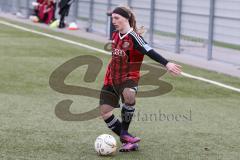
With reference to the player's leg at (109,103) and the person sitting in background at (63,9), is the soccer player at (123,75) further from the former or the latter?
the person sitting in background at (63,9)

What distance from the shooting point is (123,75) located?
27.0 feet

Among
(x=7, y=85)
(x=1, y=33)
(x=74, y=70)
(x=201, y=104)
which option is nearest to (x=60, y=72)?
(x=74, y=70)

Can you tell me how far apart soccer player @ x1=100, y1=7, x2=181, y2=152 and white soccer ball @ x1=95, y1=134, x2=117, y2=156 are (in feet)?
0.87

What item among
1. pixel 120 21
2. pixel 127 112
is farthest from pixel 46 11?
pixel 127 112

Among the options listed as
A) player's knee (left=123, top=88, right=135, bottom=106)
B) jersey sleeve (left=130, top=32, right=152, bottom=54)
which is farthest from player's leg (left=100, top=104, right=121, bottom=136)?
jersey sleeve (left=130, top=32, right=152, bottom=54)

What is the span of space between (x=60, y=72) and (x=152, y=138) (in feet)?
20.4

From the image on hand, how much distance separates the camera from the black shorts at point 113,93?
8.16m

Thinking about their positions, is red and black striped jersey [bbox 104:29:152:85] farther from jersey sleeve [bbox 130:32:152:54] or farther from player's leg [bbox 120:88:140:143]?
player's leg [bbox 120:88:140:143]

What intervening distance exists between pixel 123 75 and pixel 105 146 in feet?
3.06

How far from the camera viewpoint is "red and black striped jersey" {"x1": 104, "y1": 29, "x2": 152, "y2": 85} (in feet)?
26.6

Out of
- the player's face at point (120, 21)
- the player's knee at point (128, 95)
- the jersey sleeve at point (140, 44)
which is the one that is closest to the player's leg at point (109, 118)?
the player's knee at point (128, 95)

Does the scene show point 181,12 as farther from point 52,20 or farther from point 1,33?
point 52,20

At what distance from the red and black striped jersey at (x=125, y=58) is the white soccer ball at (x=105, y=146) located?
0.71 meters

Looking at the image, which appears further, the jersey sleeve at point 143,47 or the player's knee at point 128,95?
the player's knee at point 128,95
